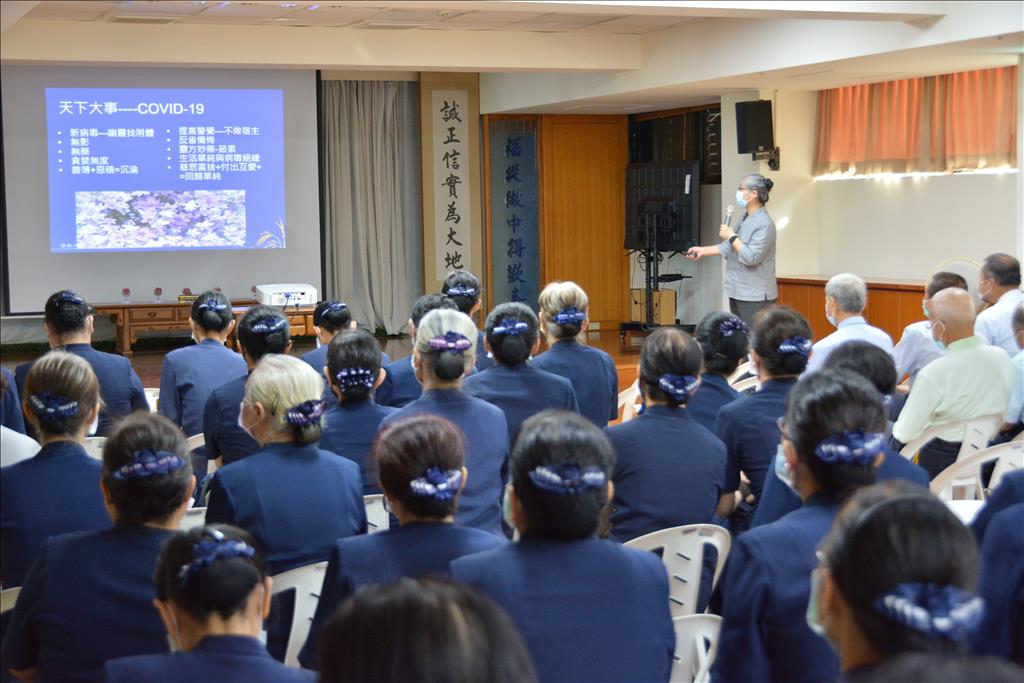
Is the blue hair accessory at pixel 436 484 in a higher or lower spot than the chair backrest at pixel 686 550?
A: higher

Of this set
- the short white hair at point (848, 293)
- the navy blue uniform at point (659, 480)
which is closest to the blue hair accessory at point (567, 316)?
the short white hair at point (848, 293)

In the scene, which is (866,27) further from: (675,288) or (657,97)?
(675,288)

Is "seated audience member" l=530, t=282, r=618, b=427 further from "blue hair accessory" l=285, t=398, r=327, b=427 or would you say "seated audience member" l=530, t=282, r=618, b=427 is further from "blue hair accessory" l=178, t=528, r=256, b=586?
"blue hair accessory" l=178, t=528, r=256, b=586

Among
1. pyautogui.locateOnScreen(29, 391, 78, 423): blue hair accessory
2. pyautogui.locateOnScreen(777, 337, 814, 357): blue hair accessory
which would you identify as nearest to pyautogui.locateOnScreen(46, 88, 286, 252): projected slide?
pyautogui.locateOnScreen(29, 391, 78, 423): blue hair accessory

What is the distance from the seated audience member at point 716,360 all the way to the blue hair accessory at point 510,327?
645 millimetres

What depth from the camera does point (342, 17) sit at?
8.28 metres

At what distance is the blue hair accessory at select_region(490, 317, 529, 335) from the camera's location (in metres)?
4.21

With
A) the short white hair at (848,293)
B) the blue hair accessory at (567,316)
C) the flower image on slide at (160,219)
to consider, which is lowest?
the blue hair accessory at (567,316)

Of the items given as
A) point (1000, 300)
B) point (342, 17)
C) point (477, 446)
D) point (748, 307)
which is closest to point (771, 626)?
point (477, 446)

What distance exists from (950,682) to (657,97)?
31.3 feet

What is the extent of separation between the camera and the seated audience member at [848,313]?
4.93 metres

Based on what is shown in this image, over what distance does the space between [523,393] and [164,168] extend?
7.23 m

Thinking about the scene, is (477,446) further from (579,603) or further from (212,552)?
(212,552)

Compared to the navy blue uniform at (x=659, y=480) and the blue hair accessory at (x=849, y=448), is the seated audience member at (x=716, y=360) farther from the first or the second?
the blue hair accessory at (x=849, y=448)
